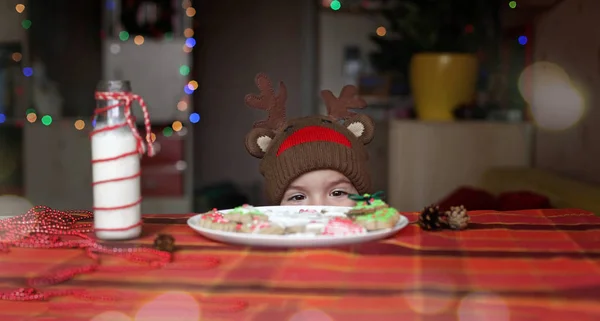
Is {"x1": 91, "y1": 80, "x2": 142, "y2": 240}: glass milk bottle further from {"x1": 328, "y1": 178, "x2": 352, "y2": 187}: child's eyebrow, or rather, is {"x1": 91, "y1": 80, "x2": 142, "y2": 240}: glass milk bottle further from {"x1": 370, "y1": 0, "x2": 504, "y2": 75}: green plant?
{"x1": 370, "y1": 0, "x2": 504, "y2": 75}: green plant

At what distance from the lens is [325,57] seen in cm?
460

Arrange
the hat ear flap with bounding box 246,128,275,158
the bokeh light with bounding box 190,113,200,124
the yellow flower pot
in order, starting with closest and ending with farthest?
the hat ear flap with bounding box 246,128,275,158 < the yellow flower pot < the bokeh light with bounding box 190,113,200,124

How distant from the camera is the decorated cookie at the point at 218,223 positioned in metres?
0.91

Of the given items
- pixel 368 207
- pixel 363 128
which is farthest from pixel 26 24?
pixel 368 207

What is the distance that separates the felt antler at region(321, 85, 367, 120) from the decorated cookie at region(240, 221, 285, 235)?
78 cm

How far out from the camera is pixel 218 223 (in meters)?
0.93

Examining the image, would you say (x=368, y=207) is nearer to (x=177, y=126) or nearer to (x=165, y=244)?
(x=165, y=244)

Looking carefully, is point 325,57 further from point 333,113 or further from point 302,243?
point 302,243

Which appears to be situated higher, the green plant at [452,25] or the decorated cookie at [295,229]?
the green plant at [452,25]

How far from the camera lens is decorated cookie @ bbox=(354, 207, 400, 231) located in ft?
3.01

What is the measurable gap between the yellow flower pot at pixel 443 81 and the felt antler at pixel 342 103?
4.79ft

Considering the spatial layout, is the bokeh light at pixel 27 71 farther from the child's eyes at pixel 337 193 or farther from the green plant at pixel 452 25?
the child's eyes at pixel 337 193

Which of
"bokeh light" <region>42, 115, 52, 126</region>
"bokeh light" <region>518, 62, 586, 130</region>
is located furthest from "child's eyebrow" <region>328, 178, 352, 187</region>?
"bokeh light" <region>42, 115, 52, 126</region>

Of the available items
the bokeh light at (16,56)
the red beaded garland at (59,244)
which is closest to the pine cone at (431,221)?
the red beaded garland at (59,244)
